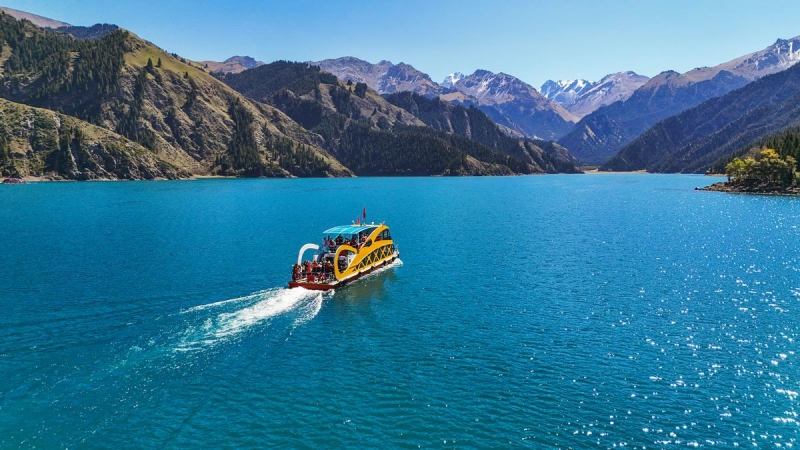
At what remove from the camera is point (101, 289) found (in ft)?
177

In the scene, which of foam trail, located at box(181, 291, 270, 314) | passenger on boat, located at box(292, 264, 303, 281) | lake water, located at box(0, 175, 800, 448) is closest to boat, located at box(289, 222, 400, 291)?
passenger on boat, located at box(292, 264, 303, 281)

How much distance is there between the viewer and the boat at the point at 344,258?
57.9m

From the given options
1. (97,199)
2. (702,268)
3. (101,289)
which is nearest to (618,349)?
(702,268)

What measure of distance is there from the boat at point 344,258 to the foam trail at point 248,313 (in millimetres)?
2242

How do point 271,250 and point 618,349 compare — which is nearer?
point 618,349

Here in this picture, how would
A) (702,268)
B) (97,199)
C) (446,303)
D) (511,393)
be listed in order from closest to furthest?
(511,393) → (446,303) → (702,268) → (97,199)

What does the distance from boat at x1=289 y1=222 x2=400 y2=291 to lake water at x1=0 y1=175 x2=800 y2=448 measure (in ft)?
6.49

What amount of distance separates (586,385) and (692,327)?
1889cm

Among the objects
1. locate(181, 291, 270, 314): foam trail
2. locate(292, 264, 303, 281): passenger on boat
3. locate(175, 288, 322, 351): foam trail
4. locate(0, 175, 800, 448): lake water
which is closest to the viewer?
locate(0, 175, 800, 448): lake water

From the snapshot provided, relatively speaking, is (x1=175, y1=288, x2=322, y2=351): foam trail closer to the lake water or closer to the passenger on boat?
the lake water

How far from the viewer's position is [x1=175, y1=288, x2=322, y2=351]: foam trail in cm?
4075

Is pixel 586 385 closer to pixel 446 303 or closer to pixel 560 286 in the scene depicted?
pixel 446 303

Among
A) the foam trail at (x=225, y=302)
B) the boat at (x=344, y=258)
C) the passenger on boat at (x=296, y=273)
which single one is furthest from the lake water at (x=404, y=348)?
the passenger on boat at (x=296, y=273)

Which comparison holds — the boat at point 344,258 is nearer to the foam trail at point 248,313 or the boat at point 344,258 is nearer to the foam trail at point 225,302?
the foam trail at point 248,313
